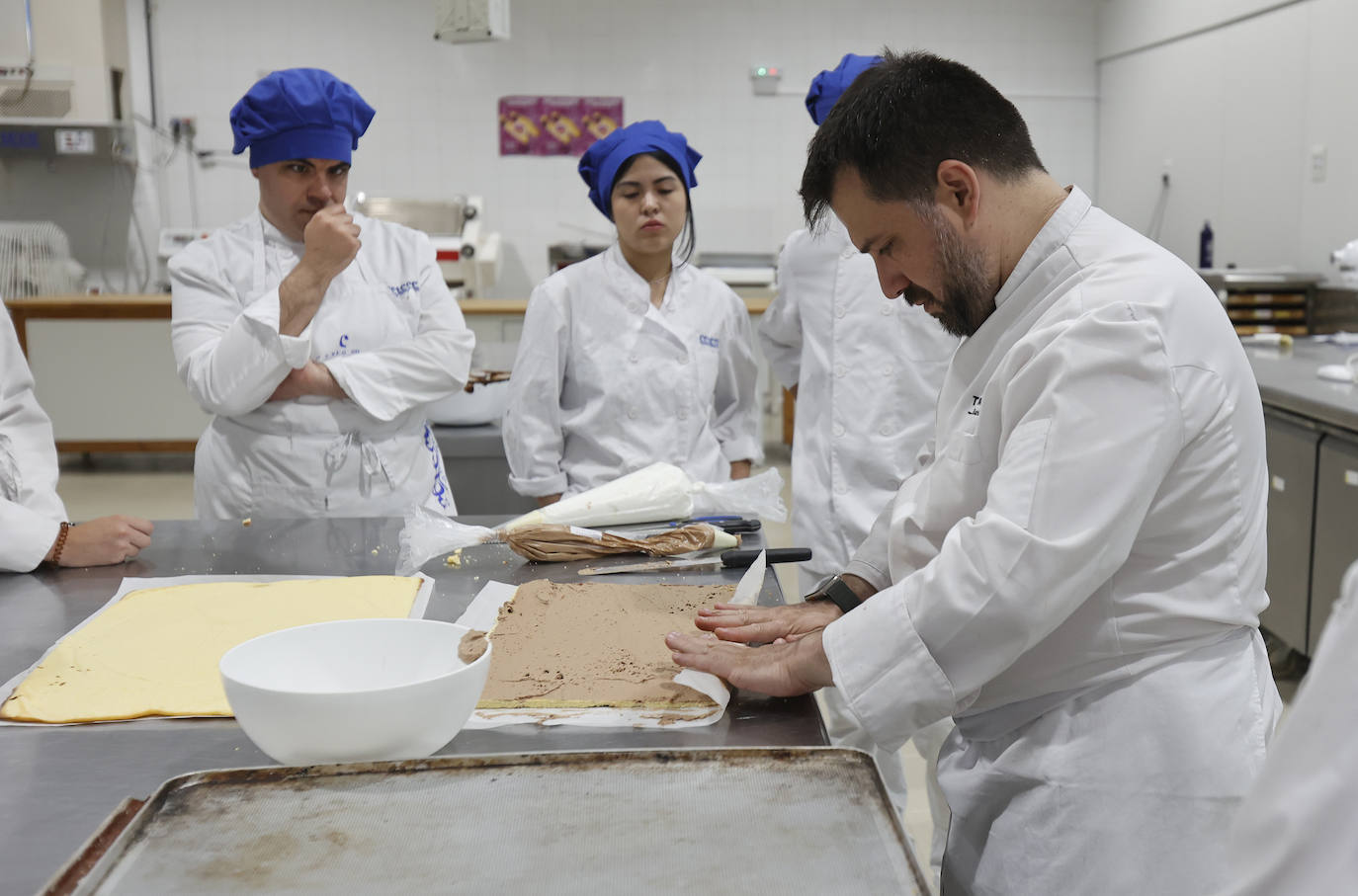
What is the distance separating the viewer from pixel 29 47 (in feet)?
19.8

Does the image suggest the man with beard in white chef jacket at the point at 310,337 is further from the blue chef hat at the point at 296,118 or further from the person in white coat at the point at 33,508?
the person in white coat at the point at 33,508

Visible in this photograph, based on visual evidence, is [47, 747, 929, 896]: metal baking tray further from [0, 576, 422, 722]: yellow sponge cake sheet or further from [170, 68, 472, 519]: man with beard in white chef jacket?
[170, 68, 472, 519]: man with beard in white chef jacket

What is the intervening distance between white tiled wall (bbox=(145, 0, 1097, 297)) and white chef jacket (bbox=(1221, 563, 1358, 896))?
260 inches

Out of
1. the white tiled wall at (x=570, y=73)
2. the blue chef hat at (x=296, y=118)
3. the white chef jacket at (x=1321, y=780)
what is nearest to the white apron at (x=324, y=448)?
the blue chef hat at (x=296, y=118)

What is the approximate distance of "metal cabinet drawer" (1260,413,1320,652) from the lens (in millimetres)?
2943

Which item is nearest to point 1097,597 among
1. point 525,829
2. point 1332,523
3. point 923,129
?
point 923,129

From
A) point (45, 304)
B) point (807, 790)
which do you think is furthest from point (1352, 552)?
point (45, 304)

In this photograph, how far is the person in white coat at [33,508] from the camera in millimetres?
1582

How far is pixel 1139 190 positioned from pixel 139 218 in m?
6.02

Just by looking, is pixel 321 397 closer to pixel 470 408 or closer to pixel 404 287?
pixel 404 287

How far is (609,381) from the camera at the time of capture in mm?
2328

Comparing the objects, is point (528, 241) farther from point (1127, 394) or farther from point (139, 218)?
point (1127, 394)

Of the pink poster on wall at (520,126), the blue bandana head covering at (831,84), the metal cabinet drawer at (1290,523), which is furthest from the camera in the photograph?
the pink poster on wall at (520,126)

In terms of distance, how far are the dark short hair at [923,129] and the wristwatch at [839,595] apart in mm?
464
